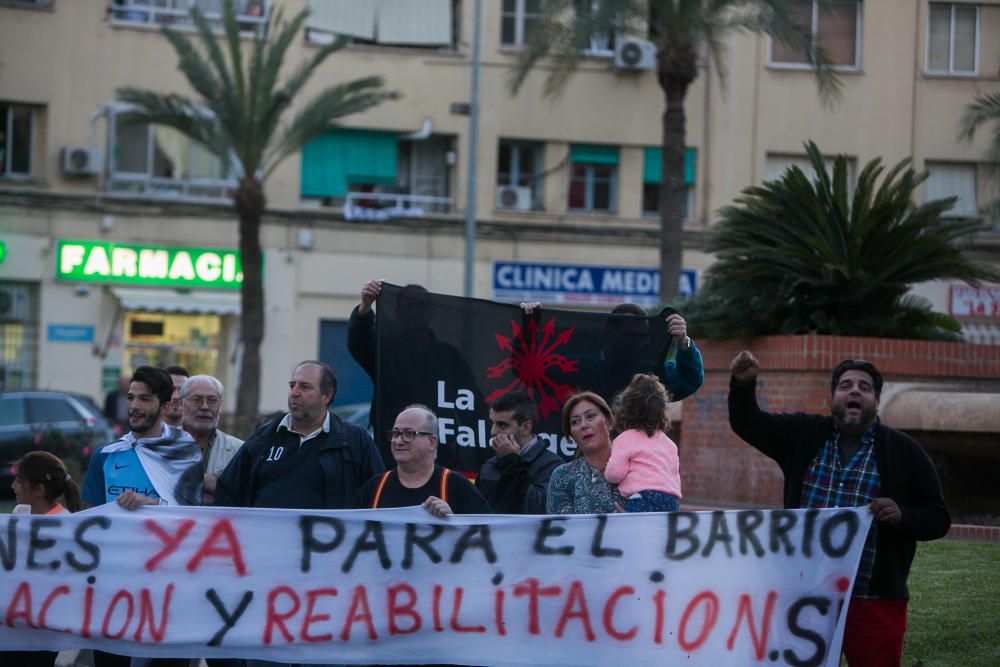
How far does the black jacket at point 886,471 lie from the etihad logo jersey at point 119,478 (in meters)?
2.70

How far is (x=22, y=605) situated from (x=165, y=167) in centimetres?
2596

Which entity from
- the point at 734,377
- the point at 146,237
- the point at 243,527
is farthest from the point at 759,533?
the point at 146,237

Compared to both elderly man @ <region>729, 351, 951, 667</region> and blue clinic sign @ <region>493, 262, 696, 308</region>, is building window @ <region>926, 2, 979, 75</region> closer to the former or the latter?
blue clinic sign @ <region>493, 262, 696, 308</region>

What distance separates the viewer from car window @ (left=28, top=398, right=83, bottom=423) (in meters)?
20.7

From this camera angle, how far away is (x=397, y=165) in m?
32.5

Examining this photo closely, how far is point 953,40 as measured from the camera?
34219 mm

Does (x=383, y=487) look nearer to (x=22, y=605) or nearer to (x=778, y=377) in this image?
(x=22, y=605)

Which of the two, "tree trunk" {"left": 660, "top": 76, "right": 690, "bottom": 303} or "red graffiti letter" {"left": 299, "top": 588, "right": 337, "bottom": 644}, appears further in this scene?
"tree trunk" {"left": 660, "top": 76, "right": 690, "bottom": 303}

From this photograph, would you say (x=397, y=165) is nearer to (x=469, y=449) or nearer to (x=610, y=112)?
(x=610, y=112)

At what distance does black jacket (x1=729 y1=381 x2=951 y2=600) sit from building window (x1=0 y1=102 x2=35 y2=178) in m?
27.0

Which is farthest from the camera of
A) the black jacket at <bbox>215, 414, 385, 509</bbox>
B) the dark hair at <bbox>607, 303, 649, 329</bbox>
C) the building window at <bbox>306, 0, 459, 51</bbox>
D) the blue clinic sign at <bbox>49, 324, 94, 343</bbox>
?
the building window at <bbox>306, 0, 459, 51</bbox>

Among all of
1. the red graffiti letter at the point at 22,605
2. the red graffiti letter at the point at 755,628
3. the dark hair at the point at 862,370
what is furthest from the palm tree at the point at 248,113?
the dark hair at the point at 862,370

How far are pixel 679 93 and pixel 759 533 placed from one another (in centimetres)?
2193


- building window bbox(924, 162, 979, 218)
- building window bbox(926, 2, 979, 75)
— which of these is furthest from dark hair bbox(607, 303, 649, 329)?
building window bbox(926, 2, 979, 75)
